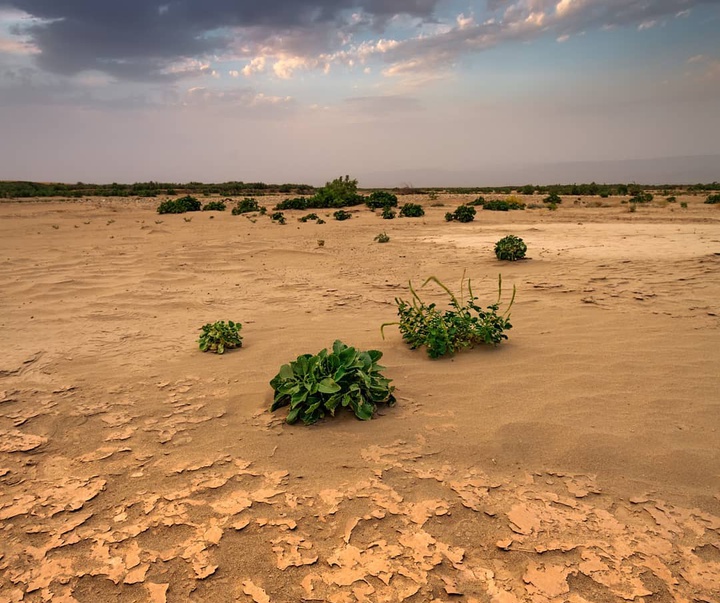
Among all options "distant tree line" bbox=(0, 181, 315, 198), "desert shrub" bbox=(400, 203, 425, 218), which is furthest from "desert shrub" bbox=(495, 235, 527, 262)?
"distant tree line" bbox=(0, 181, 315, 198)

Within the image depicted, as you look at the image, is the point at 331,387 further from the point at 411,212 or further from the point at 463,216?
the point at 411,212

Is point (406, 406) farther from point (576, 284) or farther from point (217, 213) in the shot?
point (217, 213)

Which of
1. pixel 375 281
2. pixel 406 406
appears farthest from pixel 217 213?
pixel 406 406

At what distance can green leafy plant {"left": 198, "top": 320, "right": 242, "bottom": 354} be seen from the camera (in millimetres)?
3945

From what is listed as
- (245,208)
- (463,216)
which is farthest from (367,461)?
(245,208)

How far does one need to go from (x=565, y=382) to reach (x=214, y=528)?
7.37ft

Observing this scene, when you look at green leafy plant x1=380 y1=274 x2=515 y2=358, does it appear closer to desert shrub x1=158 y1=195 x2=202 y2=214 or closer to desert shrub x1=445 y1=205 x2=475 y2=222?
desert shrub x1=445 y1=205 x2=475 y2=222

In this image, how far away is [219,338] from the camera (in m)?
3.94

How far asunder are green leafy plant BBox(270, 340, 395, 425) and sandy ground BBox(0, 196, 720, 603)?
0.34 ft

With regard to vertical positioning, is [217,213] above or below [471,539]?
above

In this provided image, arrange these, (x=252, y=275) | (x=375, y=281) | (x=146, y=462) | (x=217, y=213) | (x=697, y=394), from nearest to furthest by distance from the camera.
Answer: (x=146, y=462) → (x=697, y=394) → (x=375, y=281) → (x=252, y=275) → (x=217, y=213)

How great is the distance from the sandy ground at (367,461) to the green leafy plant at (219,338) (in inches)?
4.9

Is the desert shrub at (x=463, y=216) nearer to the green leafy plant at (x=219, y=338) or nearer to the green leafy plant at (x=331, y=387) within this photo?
the green leafy plant at (x=219, y=338)

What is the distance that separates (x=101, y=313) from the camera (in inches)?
200
